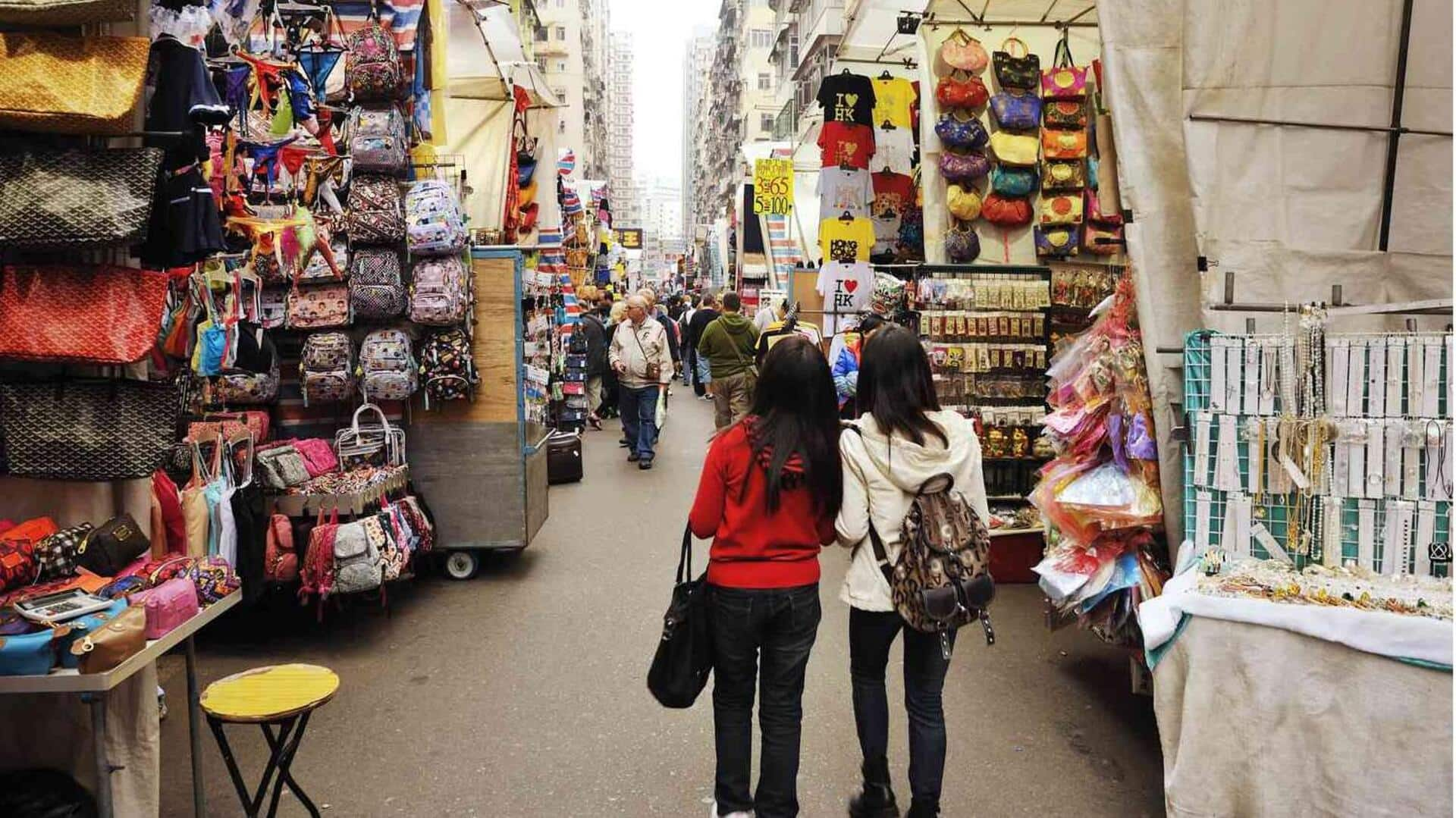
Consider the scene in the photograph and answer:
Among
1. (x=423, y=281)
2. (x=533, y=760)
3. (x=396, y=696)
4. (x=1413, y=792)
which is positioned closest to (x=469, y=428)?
(x=423, y=281)

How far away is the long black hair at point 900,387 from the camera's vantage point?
11.3 ft

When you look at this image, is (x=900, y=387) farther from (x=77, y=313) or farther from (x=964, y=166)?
(x=964, y=166)

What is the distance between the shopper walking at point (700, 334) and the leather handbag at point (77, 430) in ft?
41.4

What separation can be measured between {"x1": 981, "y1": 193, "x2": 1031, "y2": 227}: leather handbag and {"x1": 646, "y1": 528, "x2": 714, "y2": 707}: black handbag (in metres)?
5.25

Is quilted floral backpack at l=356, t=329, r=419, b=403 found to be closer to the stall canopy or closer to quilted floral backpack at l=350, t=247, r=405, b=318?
quilted floral backpack at l=350, t=247, r=405, b=318

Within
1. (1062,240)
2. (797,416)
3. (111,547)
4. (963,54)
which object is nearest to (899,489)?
(797,416)

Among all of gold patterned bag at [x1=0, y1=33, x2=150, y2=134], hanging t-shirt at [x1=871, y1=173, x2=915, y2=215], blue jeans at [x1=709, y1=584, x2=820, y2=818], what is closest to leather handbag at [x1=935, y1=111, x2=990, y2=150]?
hanging t-shirt at [x1=871, y1=173, x2=915, y2=215]

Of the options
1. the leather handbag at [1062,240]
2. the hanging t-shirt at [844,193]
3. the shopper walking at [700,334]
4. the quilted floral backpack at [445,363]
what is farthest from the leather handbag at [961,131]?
the shopper walking at [700,334]

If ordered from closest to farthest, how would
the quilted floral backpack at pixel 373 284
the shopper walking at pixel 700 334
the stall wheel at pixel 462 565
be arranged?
1. the quilted floral backpack at pixel 373 284
2. the stall wheel at pixel 462 565
3. the shopper walking at pixel 700 334

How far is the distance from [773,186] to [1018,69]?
7639mm

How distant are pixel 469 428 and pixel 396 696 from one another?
215cm

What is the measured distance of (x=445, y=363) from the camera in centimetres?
638

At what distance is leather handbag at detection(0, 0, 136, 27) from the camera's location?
3021 millimetres

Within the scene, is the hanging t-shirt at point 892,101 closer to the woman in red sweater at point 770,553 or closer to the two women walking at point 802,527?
the two women walking at point 802,527
